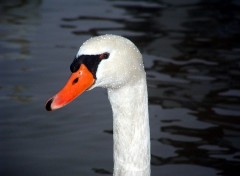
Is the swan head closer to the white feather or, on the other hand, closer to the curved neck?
the white feather

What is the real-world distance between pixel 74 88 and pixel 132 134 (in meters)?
0.52

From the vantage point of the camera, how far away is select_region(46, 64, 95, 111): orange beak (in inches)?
148

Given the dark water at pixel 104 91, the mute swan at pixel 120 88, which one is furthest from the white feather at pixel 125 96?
the dark water at pixel 104 91

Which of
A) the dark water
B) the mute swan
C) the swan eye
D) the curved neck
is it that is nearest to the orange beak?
the mute swan

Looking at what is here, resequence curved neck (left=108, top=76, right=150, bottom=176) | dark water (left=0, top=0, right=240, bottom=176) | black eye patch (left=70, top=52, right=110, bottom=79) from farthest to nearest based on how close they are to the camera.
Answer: dark water (left=0, top=0, right=240, bottom=176)
curved neck (left=108, top=76, right=150, bottom=176)
black eye patch (left=70, top=52, right=110, bottom=79)

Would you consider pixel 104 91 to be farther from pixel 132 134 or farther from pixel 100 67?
pixel 100 67

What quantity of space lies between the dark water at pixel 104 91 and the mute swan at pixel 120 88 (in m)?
2.06

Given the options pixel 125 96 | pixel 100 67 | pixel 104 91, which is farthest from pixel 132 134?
pixel 104 91

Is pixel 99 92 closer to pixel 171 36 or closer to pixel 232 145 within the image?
pixel 232 145

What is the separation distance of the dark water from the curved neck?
6.67ft

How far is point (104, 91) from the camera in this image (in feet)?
26.2

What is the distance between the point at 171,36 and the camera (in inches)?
410

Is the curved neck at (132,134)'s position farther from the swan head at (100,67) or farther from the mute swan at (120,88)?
the swan head at (100,67)

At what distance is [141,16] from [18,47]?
9.21 ft
